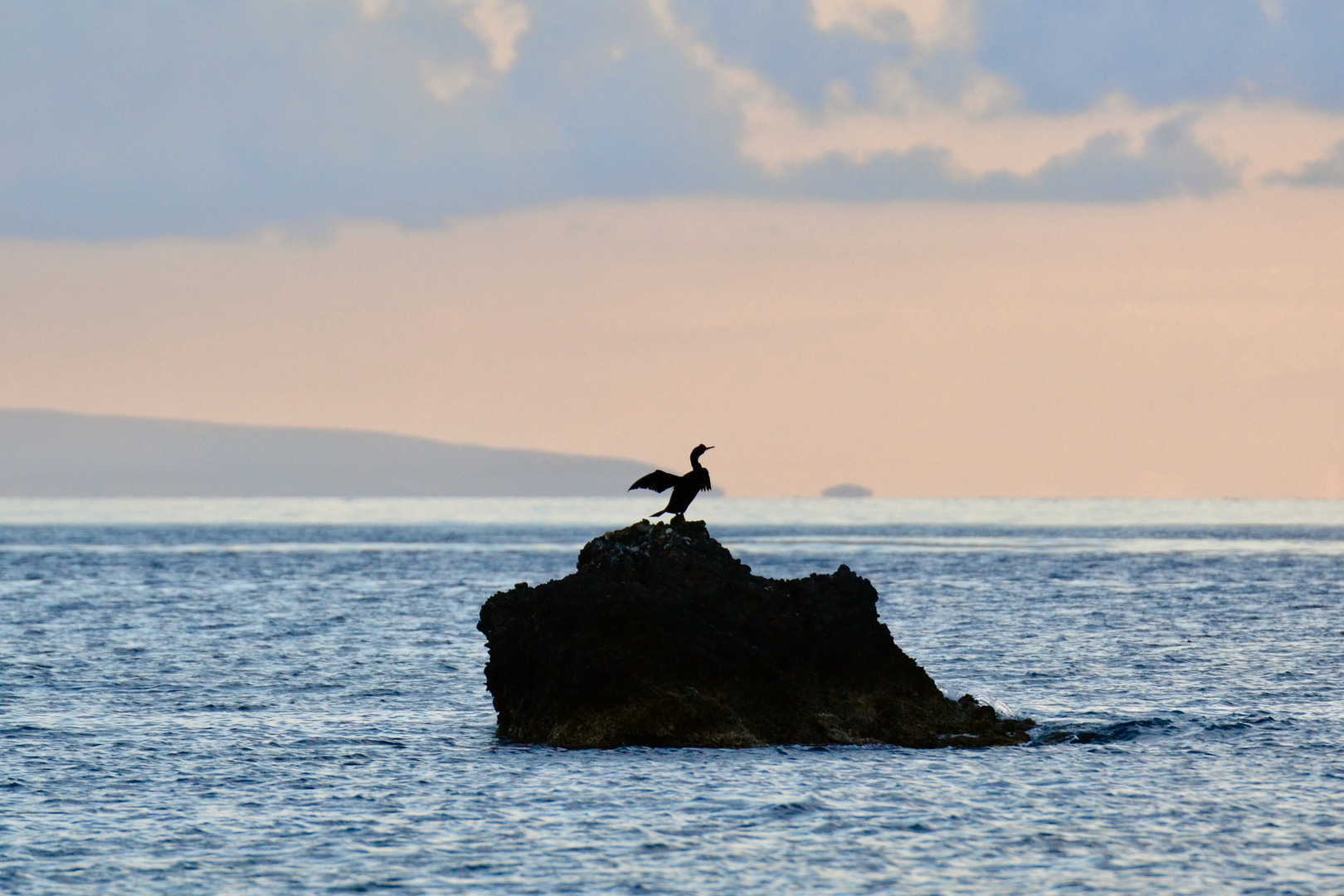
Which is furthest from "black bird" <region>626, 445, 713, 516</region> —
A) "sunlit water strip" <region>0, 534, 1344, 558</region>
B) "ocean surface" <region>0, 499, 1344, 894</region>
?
"sunlit water strip" <region>0, 534, 1344, 558</region>

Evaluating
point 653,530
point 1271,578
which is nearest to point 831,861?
point 653,530

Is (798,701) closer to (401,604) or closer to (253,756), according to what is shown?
(253,756)

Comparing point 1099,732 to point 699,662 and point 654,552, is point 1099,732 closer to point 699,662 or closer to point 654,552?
point 699,662

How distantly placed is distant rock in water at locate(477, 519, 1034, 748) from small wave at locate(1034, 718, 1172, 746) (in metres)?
0.48

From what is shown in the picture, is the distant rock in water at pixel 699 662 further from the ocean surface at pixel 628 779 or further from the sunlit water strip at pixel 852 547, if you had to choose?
the sunlit water strip at pixel 852 547

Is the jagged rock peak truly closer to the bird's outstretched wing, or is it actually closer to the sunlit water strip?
the bird's outstretched wing

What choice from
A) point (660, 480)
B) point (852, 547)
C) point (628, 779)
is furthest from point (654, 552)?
point (852, 547)

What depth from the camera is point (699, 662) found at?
25750 millimetres

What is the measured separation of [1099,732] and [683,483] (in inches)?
319

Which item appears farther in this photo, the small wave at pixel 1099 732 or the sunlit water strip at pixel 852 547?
the sunlit water strip at pixel 852 547

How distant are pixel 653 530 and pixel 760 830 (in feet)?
26.4

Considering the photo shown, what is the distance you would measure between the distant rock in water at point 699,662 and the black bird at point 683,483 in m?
0.62

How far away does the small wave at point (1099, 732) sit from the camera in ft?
87.5

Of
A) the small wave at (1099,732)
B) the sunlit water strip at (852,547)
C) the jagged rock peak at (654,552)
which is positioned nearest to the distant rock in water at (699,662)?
the jagged rock peak at (654,552)
